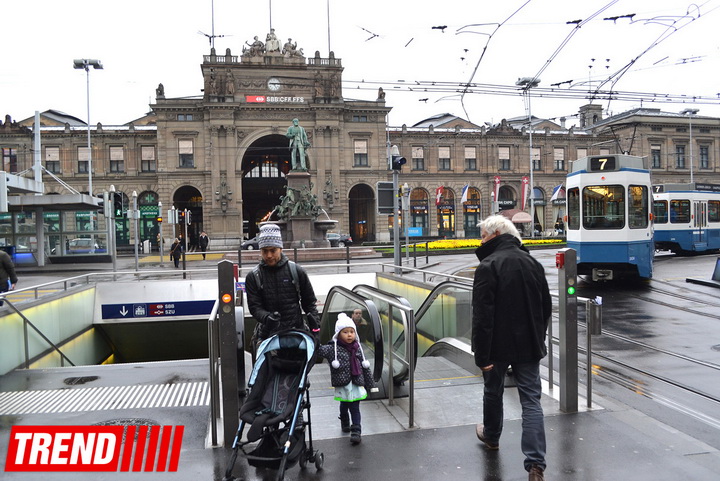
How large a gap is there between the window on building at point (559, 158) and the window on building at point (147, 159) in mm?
46132

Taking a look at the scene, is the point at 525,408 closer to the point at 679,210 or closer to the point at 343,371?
the point at 343,371

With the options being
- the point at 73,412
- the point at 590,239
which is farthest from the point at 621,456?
the point at 590,239

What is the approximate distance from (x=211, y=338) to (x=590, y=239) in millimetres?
13171

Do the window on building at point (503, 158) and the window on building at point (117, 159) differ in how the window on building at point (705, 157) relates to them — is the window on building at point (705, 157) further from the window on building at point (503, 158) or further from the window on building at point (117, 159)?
the window on building at point (117, 159)

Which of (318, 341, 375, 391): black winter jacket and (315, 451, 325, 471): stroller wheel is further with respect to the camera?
(318, 341, 375, 391): black winter jacket

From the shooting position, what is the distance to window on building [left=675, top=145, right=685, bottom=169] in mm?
66875

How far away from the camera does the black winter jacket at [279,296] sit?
523cm

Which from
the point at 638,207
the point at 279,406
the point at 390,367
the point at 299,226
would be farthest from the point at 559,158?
the point at 279,406

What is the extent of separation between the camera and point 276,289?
5293mm

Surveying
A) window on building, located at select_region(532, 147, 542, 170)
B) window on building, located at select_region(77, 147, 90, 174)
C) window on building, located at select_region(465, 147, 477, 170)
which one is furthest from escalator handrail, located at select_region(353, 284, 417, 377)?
window on building, located at select_region(532, 147, 542, 170)

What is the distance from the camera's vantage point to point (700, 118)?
6612 cm

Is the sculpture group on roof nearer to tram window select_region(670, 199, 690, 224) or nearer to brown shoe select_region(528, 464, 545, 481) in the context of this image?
tram window select_region(670, 199, 690, 224)

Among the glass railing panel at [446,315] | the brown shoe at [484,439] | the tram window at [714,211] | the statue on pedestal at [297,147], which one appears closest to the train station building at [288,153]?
the tram window at [714,211]

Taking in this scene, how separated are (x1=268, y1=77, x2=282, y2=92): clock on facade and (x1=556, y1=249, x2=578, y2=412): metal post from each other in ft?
172
